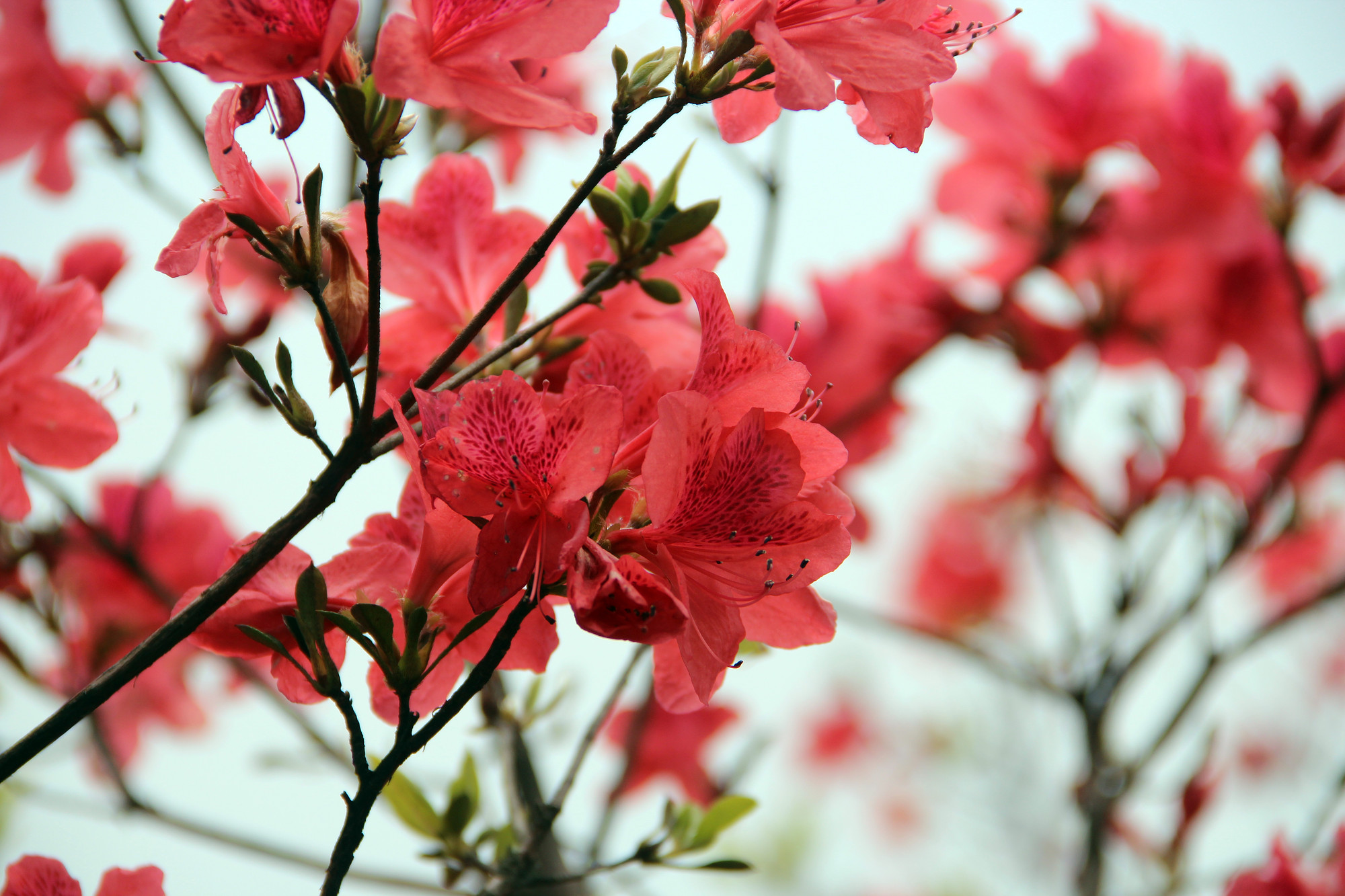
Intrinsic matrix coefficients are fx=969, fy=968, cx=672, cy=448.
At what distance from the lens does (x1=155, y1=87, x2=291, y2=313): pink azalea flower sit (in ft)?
2.04

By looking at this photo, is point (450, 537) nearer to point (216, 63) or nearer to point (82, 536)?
point (216, 63)

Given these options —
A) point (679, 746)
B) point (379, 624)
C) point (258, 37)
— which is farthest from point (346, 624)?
point (679, 746)

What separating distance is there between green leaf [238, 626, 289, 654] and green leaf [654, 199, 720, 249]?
39 centimetres

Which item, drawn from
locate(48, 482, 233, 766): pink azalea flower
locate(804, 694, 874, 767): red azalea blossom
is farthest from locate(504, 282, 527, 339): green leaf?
locate(804, 694, 874, 767): red azalea blossom

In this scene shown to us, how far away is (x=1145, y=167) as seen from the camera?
1753 millimetres

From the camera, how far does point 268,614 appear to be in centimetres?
63

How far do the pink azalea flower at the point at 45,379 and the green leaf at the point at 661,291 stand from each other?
47cm

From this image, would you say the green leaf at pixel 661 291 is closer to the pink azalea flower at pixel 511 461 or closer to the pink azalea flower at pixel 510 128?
the pink azalea flower at pixel 511 461

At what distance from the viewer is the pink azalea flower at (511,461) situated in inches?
22.5

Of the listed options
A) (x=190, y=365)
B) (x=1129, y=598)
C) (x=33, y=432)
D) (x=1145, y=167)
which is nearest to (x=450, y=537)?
(x=33, y=432)

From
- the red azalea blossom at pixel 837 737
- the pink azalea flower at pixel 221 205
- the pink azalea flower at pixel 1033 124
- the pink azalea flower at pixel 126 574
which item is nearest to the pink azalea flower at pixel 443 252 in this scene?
the pink azalea flower at pixel 221 205

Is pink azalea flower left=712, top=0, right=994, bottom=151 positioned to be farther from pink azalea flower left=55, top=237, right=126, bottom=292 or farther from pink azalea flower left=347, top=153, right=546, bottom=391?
pink azalea flower left=55, top=237, right=126, bottom=292

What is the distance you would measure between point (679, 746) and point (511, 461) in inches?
47.3

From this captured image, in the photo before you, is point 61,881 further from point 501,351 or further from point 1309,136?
point 1309,136
